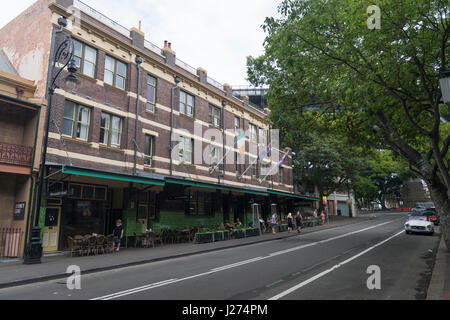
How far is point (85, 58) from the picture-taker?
16.6 meters

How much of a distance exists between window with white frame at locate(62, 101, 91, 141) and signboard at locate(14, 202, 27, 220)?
387cm

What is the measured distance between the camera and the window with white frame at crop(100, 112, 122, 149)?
1712cm

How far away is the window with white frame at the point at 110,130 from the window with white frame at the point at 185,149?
4831 millimetres

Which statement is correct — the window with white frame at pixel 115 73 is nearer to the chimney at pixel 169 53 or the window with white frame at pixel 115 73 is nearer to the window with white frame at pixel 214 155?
the chimney at pixel 169 53

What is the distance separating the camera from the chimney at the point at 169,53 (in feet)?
71.4

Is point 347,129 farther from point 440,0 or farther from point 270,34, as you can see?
point 440,0

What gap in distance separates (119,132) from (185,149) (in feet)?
18.0

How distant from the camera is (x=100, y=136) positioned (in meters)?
17.0

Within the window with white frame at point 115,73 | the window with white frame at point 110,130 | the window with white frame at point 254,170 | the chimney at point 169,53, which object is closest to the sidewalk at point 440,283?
the window with white frame at point 110,130

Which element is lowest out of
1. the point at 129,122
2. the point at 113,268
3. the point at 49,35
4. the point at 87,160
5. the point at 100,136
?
the point at 113,268

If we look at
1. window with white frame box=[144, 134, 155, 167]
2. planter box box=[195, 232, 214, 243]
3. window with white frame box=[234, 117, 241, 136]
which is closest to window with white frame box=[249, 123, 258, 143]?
window with white frame box=[234, 117, 241, 136]

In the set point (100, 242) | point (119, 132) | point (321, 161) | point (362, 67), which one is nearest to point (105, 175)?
point (100, 242)

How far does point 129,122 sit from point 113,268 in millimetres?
9752
